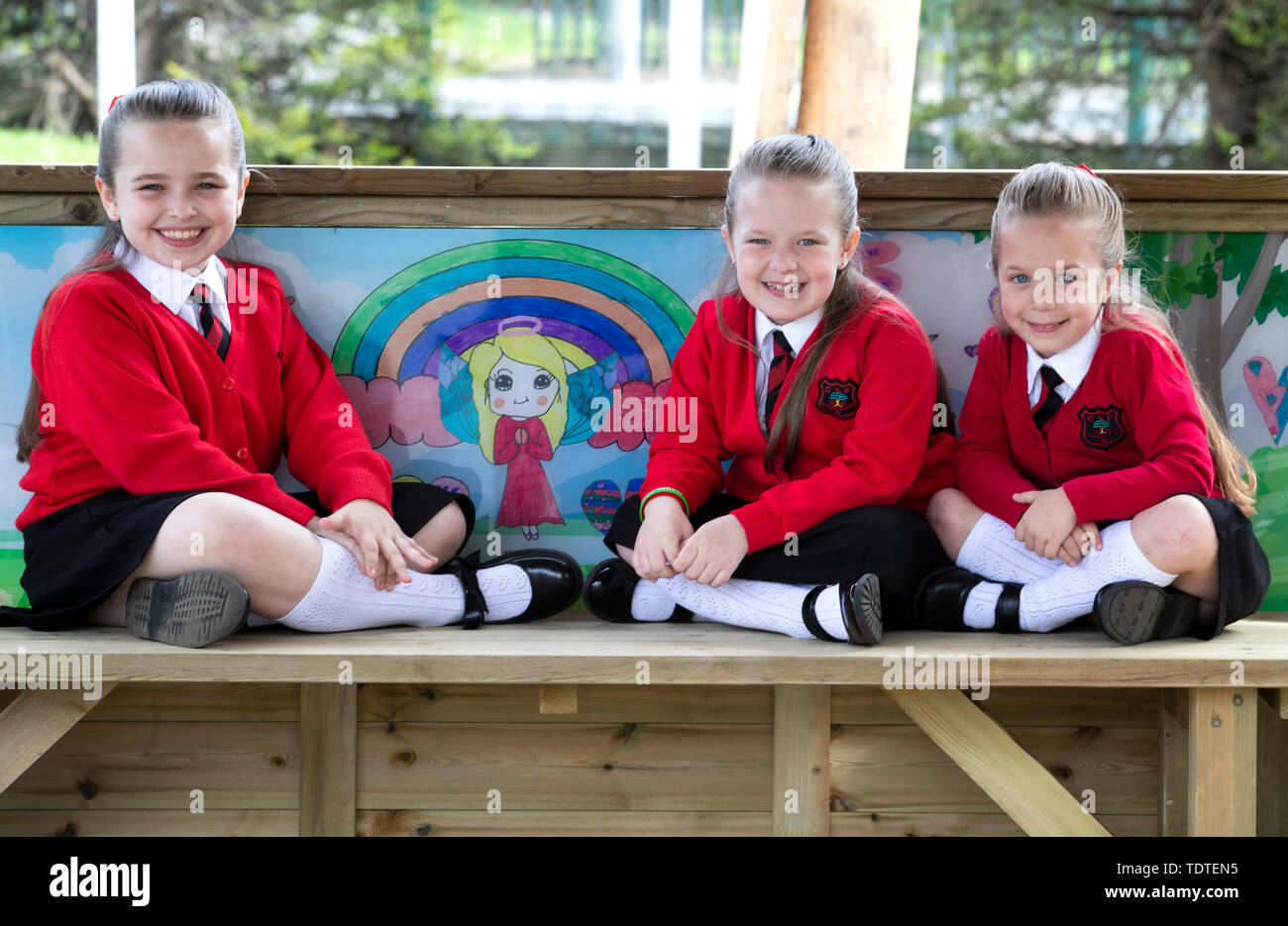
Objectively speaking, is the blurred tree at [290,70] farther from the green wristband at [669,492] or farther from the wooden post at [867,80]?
the green wristband at [669,492]

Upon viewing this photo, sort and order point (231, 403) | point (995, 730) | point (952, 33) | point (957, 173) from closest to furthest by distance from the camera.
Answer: point (995, 730)
point (231, 403)
point (957, 173)
point (952, 33)

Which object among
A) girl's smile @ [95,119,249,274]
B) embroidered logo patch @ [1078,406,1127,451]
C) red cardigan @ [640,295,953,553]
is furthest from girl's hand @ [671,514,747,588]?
girl's smile @ [95,119,249,274]

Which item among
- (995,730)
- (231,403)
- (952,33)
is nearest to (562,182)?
(231,403)

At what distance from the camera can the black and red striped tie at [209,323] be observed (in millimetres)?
1879

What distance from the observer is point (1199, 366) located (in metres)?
2.08

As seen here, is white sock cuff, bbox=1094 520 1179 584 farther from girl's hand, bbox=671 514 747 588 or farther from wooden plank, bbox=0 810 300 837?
wooden plank, bbox=0 810 300 837

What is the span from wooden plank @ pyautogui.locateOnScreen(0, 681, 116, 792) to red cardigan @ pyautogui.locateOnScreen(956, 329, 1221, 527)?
135 cm

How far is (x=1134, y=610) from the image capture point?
1665mm

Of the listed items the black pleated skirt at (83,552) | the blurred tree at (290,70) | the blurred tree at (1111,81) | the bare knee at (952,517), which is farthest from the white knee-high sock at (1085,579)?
the blurred tree at (290,70)

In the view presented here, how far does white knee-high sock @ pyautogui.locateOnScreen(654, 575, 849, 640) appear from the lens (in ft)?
5.45

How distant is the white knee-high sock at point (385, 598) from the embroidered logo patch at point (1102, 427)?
889mm
